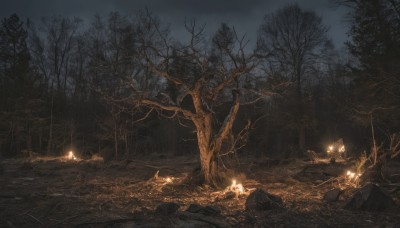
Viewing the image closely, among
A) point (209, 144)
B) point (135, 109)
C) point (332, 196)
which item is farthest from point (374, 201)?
point (135, 109)

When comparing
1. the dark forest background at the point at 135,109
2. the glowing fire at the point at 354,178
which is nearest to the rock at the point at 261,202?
the glowing fire at the point at 354,178

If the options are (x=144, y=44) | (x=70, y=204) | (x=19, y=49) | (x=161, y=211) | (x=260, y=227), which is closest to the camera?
(x=260, y=227)

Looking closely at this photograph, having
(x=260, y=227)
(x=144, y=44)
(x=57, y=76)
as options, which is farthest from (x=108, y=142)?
(x=260, y=227)

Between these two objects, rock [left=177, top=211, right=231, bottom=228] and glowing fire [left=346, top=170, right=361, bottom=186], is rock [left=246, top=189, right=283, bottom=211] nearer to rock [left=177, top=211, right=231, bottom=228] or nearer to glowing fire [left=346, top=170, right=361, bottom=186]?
rock [left=177, top=211, right=231, bottom=228]

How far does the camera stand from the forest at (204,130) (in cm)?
695

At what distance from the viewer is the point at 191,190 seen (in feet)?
32.3

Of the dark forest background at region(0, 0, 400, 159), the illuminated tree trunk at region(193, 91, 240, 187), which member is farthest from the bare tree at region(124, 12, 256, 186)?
the dark forest background at region(0, 0, 400, 159)

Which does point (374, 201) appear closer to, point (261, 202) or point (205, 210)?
point (261, 202)

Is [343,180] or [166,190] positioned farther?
[343,180]

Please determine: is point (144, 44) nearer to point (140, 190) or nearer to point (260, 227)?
point (140, 190)

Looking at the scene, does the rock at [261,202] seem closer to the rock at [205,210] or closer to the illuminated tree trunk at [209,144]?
the rock at [205,210]

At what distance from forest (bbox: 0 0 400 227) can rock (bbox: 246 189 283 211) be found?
22 mm

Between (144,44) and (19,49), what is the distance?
72.9ft

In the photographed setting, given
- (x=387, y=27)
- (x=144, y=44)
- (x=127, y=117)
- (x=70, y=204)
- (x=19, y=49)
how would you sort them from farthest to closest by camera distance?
(x=19, y=49)
(x=127, y=117)
(x=387, y=27)
(x=144, y=44)
(x=70, y=204)
